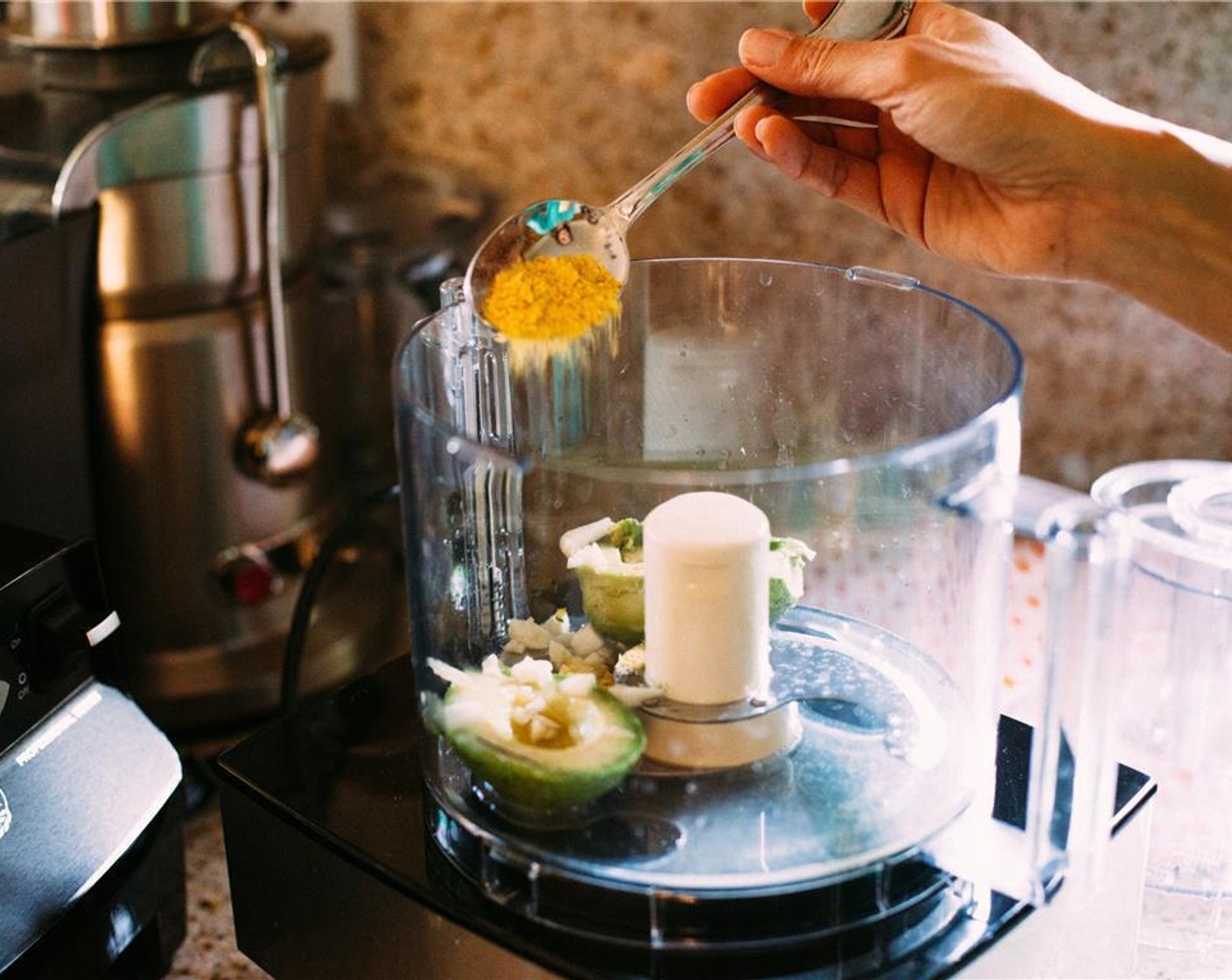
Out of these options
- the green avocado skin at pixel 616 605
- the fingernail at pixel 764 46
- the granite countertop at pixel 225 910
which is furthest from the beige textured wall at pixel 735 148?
the green avocado skin at pixel 616 605

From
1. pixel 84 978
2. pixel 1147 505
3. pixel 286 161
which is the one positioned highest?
A: pixel 286 161

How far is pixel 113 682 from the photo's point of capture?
0.67 metres

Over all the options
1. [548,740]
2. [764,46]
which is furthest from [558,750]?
[764,46]

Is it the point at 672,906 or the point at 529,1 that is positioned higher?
the point at 529,1

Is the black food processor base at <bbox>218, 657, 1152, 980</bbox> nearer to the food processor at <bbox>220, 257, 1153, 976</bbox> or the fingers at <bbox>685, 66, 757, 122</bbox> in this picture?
the food processor at <bbox>220, 257, 1153, 976</bbox>

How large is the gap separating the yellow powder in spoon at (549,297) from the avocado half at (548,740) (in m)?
0.15

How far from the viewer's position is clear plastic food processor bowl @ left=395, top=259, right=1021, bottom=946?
1.68 ft

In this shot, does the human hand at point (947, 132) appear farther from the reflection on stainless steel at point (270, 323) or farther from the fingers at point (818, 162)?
the reflection on stainless steel at point (270, 323)

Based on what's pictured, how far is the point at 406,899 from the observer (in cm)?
54

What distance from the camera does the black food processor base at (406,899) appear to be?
501mm

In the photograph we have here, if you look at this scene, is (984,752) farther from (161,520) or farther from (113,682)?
(161,520)

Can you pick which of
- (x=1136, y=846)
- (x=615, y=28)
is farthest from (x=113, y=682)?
(x=615, y=28)

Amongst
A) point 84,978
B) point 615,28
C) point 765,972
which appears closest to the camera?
point 765,972

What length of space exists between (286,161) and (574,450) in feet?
1.10
